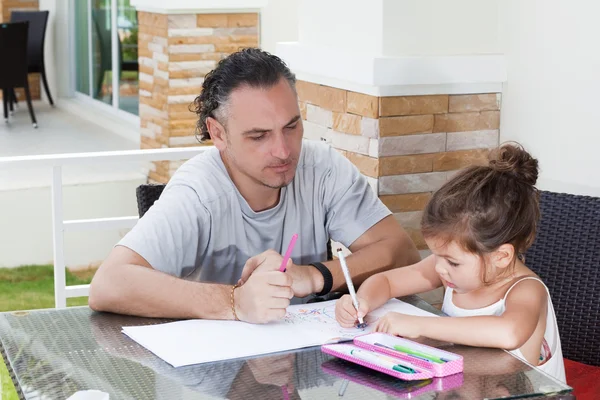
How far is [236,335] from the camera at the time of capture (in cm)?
155

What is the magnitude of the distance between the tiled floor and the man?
12.8 ft

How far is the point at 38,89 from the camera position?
9852 mm

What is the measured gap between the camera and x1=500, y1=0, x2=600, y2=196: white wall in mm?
2414

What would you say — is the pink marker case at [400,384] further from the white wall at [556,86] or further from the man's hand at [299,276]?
the white wall at [556,86]

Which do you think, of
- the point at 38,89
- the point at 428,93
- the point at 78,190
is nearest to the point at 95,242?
the point at 78,190

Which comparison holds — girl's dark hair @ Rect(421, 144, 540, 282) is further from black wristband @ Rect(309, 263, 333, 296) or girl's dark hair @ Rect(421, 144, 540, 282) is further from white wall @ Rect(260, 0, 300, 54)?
white wall @ Rect(260, 0, 300, 54)

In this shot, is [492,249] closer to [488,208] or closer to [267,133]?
[488,208]

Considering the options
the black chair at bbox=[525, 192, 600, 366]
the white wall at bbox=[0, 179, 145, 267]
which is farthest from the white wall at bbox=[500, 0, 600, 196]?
the white wall at bbox=[0, 179, 145, 267]

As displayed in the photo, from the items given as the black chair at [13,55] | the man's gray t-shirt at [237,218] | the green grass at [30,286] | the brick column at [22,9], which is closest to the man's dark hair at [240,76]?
the man's gray t-shirt at [237,218]

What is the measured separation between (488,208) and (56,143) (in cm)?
613

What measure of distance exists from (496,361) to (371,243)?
662 mm

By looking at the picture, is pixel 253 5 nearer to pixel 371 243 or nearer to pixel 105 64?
pixel 371 243

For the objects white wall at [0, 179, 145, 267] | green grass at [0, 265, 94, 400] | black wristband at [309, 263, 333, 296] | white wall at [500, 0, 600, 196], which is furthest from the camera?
white wall at [0, 179, 145, 267]

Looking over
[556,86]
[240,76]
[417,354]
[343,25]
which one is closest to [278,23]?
[343,25]
